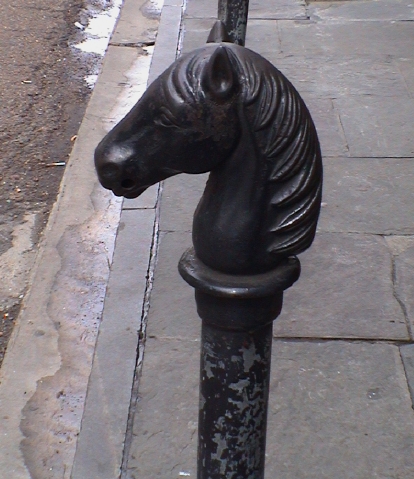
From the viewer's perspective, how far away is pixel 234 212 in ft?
4.98

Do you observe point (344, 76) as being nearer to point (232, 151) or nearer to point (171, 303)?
point (171, 303)

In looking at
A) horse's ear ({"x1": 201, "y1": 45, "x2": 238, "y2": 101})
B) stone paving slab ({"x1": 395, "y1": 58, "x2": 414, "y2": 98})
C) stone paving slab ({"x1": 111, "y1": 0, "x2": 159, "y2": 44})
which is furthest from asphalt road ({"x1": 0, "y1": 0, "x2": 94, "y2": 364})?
stone paving slab ({"x1": 395, "y1": 58, "x2": 414, "y2": 98})

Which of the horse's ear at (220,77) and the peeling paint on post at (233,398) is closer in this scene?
the horse's ear at (220,77)

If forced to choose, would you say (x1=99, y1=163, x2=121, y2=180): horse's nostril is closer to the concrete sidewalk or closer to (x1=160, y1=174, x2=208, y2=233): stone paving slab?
the concrete sidewalk

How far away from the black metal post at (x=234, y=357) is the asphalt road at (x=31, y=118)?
215cm

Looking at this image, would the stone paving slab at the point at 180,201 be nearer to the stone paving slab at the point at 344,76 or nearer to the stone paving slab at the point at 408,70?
the stone paving slab at the point at 344,76

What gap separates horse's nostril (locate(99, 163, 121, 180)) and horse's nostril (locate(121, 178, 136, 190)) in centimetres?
2

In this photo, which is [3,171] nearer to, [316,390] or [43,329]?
[43,329]

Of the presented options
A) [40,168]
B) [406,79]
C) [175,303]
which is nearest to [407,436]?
[175,303]

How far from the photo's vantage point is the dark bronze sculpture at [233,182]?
1.42 m

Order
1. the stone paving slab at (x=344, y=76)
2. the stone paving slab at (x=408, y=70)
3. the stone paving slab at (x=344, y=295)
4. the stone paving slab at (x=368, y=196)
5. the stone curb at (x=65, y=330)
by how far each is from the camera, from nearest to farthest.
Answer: the stone curb at (x=65, y=330) → the stone paving slab at (x=344, y=295) → the stone paving slab at (x=368, y=196) → the stone paving slab at (x=344, y=76) → the stone paving slab at (x=408, y=70)

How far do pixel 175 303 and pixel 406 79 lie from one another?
3.57m

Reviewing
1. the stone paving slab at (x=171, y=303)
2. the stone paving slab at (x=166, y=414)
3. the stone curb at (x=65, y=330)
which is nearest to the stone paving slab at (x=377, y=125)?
the stone curb at (x=65, y=330)

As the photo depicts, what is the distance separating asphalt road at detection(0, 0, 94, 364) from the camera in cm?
446
